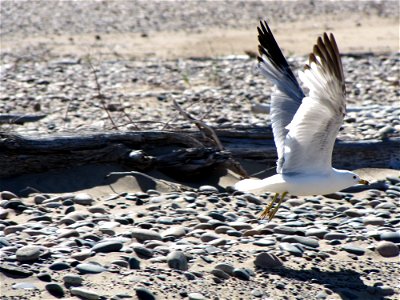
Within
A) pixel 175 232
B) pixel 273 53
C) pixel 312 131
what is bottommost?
pixel 175 232

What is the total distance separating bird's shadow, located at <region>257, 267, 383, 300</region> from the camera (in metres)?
5.05

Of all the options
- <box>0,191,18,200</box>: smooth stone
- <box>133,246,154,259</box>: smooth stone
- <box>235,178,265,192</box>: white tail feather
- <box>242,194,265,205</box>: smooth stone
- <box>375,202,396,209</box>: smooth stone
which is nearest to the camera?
<box>133,246,154,259</box>: smooth stone

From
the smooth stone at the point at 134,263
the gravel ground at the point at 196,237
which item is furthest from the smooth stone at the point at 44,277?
the smooth stone at the point at 134,263

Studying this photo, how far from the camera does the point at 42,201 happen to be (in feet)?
21.2

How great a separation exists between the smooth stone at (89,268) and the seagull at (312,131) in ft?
4.08

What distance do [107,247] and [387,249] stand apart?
1.77 meters

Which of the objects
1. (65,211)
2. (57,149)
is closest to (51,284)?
(65,211)

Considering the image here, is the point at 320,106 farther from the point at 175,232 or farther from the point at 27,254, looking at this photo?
the point at 27,254

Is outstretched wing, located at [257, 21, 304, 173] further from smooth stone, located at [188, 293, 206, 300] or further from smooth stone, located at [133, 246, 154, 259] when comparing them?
→ smooth stone, located at [188, 293, 206, 300]

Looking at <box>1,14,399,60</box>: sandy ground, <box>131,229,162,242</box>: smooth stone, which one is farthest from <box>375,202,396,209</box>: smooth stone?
<box>1,14,399,60</box>: sandy ground

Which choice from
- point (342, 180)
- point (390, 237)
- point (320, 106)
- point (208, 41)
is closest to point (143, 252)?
point (320, 106)

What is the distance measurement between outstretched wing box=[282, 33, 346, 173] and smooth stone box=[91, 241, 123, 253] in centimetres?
134

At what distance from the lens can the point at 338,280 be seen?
17.1 ft

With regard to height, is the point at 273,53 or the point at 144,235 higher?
the point at 273,53
